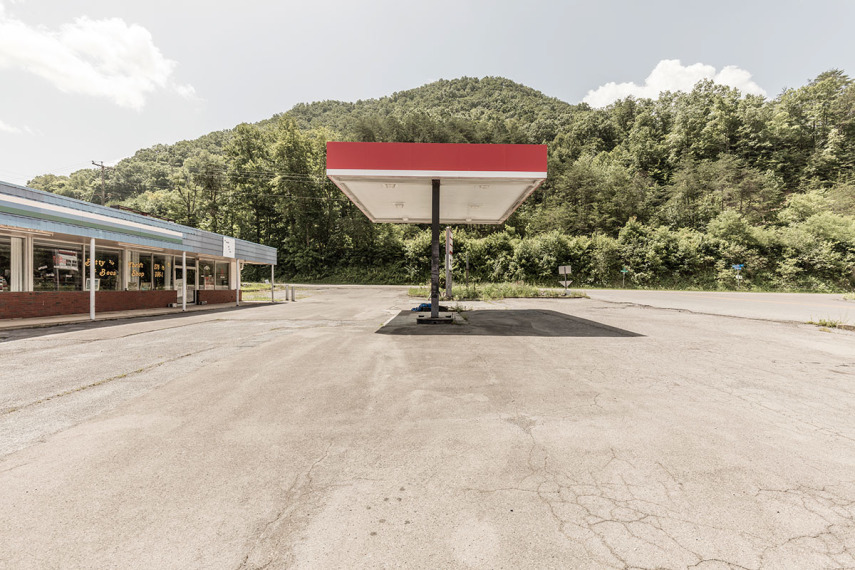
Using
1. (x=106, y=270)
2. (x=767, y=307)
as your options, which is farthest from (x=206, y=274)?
(x=767, y=307)

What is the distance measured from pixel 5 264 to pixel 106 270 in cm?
353

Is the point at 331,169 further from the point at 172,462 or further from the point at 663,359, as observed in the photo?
the point at 663,359

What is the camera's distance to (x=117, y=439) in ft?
12.2

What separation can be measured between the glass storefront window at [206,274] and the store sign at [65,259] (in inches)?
283

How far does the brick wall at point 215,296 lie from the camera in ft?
72.7

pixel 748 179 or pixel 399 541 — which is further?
pixel 748 179

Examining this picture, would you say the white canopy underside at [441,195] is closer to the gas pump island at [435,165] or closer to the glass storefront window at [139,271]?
the gas pump island at [435,165]

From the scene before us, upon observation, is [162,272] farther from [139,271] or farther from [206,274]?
[206,274]

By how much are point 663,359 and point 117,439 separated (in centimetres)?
934

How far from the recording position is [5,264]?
12695mm

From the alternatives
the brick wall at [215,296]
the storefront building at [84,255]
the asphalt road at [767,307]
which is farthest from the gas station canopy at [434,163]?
the brick wall at [215,296]

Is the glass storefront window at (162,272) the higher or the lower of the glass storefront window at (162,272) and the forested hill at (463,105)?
the lower

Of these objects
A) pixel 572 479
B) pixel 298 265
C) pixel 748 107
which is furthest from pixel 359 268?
pixel 748 107

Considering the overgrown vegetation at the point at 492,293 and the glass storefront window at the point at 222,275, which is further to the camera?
the glass storefront window at the point at 222,275
